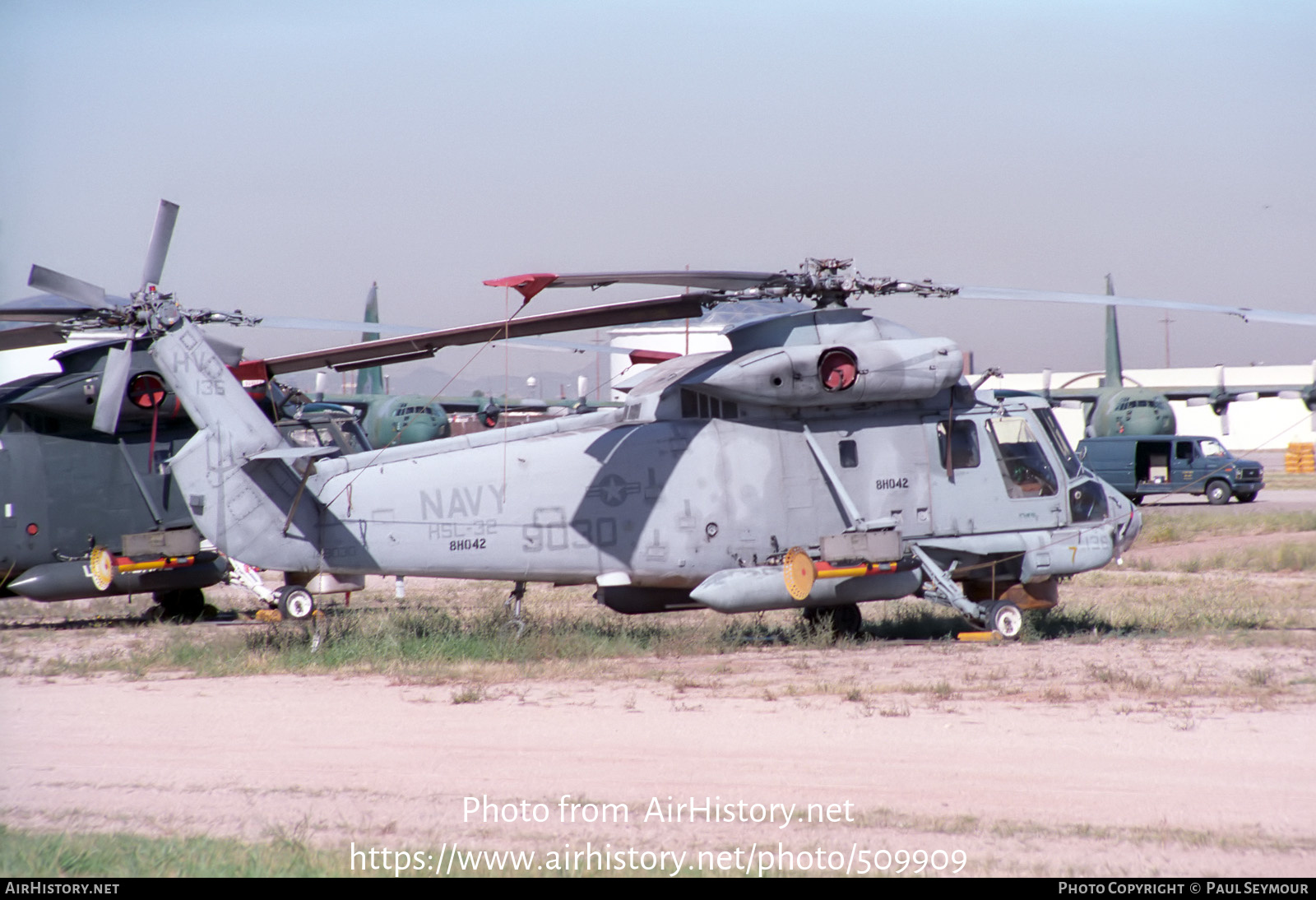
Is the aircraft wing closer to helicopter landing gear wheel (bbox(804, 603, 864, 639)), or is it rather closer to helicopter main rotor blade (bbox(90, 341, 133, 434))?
helicopter landing gear wheel (bbox(804, 603, 864, 639))

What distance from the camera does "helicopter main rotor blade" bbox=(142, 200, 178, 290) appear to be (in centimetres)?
1083

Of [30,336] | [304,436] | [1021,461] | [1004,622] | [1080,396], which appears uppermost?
[1080,396]

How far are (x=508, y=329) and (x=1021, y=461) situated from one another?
590 centimetres

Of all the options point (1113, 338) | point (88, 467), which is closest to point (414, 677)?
point (88, 467)

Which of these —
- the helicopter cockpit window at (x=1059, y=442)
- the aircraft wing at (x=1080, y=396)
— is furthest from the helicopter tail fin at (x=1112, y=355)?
the helicopter cockpit window at (x=1059, y=442)

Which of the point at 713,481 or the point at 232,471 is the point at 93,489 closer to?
the point at 232,471

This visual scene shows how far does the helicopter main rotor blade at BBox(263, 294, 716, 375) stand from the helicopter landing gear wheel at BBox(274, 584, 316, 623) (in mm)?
2445

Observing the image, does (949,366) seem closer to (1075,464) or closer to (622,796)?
(1075,464)

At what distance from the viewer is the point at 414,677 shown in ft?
33.0

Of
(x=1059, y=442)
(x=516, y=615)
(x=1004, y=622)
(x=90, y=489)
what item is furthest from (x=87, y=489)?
(x=1059, y=442)

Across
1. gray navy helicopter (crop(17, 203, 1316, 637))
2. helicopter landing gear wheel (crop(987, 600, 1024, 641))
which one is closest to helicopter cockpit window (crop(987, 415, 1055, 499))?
gray navy helicopter (crop(17, 203, 1316, 637))

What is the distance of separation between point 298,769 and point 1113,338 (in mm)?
49821

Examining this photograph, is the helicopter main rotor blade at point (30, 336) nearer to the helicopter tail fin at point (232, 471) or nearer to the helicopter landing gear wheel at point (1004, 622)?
the helicopter tail fin at point (232, 471)

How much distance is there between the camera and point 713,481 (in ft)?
37.1
